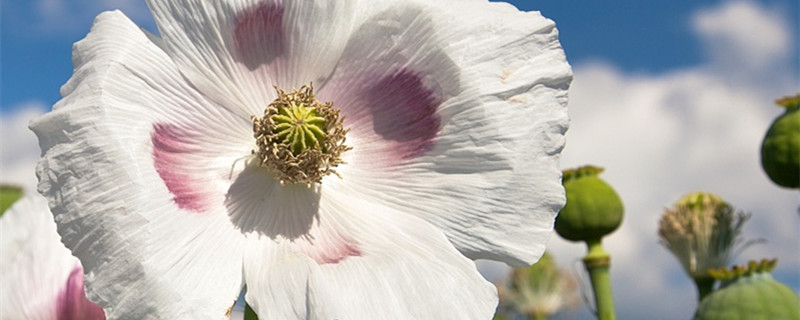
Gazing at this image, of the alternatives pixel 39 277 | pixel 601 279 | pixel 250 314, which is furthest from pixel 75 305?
pixel 601 279

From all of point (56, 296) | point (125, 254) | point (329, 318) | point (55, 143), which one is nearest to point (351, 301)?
point (329, 318)

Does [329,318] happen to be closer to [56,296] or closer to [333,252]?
[333,252]

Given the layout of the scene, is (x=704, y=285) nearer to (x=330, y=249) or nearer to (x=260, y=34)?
(x=330, y=249)

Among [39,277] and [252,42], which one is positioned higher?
[252,42]

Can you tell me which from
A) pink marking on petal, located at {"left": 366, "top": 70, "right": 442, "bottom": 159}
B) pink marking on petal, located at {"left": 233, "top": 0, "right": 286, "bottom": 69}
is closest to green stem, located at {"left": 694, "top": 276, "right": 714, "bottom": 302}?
pink marking on petal, located at {"left": 366, "top": 70, "right": 442, "bottom": 159}

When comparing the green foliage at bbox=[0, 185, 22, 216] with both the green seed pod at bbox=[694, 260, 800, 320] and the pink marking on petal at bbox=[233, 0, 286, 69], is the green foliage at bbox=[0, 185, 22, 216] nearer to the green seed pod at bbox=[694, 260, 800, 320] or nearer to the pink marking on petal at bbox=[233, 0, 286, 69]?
the pink marking on petal at bbox=[233, 0, 286, 69]
